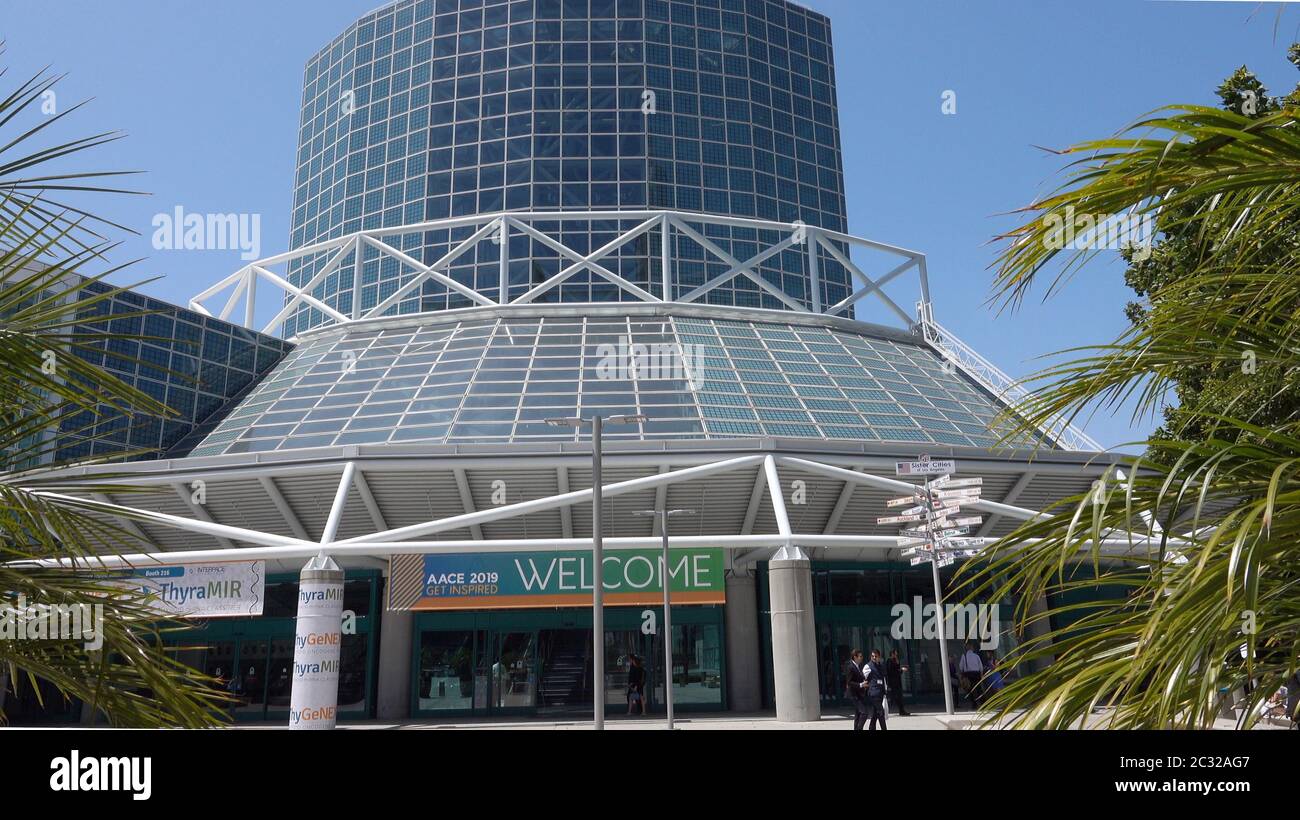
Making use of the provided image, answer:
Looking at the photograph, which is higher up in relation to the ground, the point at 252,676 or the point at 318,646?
the point at 318,646

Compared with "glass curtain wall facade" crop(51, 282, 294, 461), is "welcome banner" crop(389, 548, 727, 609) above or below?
below

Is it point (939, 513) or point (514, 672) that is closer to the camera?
point (939, 513)

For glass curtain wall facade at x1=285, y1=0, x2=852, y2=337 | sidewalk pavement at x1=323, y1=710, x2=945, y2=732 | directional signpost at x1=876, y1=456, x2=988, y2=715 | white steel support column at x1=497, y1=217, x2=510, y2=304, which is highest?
glass curtain wall facade at x1=285, y1=0, x2=852, y2=337

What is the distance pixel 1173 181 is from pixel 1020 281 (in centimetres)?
72

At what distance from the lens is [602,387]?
34094mm

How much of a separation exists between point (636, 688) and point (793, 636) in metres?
7.95

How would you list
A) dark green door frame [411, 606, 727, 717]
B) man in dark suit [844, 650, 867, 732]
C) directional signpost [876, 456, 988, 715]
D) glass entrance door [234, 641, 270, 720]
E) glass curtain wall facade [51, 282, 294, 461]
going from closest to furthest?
man in dark suit [844, 650, 867, 732] → directional signpost [876, 456, 988, 715] → dark green door frame [411, 606, 727, 717] → glass entrance door [234, 641, 270, 720] → glass curtain wall facade [51, 282, 294, 461]

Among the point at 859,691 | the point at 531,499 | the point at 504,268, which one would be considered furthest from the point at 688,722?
the point at 504,268

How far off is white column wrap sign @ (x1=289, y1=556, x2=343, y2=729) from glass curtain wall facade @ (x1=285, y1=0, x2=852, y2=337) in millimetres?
39777

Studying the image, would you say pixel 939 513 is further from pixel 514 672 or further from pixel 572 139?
pixel 572 139

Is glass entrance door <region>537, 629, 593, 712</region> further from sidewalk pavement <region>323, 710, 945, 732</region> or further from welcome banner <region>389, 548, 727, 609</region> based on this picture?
welcome banner <region>389, 548, 727, 609</region>

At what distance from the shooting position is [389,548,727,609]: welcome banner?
85.1 ft

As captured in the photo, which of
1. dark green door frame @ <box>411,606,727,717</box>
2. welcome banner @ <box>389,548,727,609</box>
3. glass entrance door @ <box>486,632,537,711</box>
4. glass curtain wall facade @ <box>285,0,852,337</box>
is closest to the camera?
welcome banner @ <box>389,548,727,609</box>

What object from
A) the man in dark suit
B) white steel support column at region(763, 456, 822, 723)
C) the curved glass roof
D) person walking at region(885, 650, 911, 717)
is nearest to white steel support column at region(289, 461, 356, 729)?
the curved glass roof
